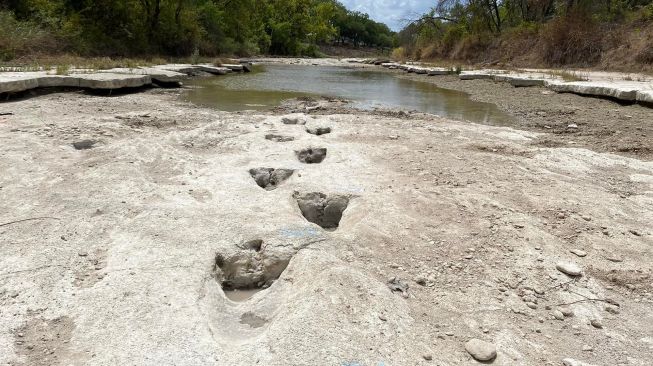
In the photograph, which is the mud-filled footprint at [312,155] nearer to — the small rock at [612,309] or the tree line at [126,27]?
the small rock at [612,309]

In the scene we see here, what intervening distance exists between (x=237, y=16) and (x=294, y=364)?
36085 millimetres

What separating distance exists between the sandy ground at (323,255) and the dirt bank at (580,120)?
82cm

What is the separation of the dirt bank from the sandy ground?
2.69 ft

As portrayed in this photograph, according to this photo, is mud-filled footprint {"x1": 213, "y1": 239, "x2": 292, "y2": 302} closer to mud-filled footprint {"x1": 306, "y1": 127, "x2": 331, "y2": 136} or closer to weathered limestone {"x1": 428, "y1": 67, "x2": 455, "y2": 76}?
mud-filled footprint {"x1": 306, "y1": 127, "x2": 331, "y2": 136}

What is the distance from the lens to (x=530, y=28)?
20.4 m

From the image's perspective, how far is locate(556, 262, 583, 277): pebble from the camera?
104 inches

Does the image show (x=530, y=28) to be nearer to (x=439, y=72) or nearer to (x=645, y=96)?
(x=439, y=72)

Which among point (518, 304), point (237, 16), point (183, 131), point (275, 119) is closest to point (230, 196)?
point (518, 304)

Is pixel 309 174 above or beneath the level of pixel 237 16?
beneath

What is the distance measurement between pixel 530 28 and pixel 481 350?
2171cm

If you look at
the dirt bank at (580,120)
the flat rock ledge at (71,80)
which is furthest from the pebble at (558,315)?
the flat rock ledge at (71,80)

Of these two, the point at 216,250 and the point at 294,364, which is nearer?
the point at 294,364

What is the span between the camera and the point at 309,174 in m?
4.07

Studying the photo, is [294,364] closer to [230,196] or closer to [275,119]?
[230,196]
